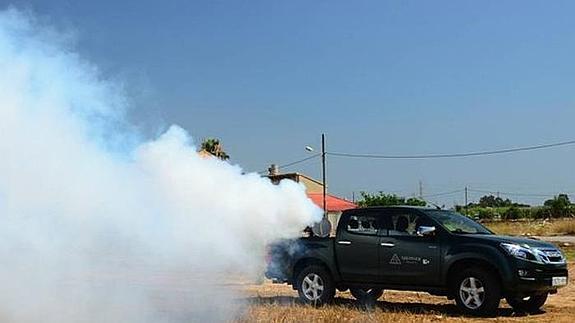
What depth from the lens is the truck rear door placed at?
48.6ft

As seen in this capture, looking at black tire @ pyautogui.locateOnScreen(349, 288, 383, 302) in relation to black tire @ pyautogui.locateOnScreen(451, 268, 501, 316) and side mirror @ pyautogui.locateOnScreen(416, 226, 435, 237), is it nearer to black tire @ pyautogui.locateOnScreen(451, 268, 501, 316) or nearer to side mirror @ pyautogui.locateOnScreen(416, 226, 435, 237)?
side mirror @ pyautogui.locateOnScreen(416, 226, 435, 237)

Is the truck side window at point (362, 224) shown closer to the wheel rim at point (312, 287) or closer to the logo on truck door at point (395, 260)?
the logo on truck door at point (395, 260)

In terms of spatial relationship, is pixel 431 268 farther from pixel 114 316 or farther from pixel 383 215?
pixel 114 316

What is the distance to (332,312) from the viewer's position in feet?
40.8

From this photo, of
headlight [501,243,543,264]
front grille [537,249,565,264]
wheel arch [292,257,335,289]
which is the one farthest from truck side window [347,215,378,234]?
front grille [537,249,565,264]

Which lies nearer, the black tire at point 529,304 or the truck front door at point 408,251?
the truck front door at point 408,251

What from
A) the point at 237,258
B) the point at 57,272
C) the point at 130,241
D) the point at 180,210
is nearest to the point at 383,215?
the point at 237,258

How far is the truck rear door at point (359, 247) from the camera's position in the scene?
1482 cm

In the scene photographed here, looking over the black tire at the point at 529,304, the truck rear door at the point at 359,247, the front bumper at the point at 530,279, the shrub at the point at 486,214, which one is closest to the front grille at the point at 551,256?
the front bumper at the point at 530,279

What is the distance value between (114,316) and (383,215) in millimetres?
6239

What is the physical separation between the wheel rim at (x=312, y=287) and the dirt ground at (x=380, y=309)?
0.30 metres

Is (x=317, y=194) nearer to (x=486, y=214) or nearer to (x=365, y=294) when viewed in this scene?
(x=365, y=294)

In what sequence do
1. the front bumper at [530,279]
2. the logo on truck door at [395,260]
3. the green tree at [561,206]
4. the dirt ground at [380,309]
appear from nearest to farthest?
the dirt ground at [380,309], the front bumper at [530,279], the logo on truck door at [395,260], the green tree at [561,206]

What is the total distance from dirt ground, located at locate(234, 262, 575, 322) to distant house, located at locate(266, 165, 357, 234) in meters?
1.77
